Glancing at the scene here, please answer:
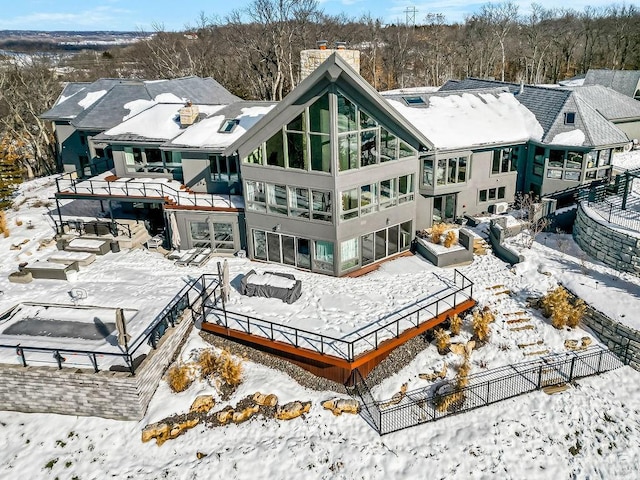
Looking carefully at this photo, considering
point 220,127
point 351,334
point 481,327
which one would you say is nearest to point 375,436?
point 351,334

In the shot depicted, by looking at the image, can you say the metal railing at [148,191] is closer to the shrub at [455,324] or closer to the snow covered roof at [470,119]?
the snow covered roof at [470,119]

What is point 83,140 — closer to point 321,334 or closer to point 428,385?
point 321,334

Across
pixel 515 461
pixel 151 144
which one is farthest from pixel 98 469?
pixel 151 144

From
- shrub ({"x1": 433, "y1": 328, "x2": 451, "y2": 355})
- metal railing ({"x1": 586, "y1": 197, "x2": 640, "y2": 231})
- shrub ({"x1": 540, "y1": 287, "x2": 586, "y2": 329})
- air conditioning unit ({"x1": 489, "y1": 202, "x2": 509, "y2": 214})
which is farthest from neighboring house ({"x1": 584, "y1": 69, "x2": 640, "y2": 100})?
shrub ({"x1": 433, "y1": 328, "x2": 451, "y2": 355})

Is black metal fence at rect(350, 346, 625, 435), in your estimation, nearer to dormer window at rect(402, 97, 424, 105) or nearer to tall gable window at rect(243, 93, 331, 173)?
tall gable window at rect(243, 93, 331, 173)

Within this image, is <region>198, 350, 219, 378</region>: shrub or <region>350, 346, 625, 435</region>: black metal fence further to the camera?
<region>198, 350, 219, 378</region>: shrub

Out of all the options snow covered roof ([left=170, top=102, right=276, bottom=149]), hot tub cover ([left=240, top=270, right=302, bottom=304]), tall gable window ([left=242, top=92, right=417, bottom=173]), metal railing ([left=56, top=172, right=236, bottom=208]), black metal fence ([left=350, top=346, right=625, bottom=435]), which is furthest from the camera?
snow covered roof ([left=170, top=102, right=276, bottom=149])

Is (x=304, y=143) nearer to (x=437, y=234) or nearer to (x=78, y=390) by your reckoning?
(x=437, y=234)

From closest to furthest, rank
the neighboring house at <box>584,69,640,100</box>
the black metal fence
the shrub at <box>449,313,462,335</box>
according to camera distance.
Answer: the black metal fence < the shrub at <box>449,313,462,335</box> < the neighboring house at <box>584,69,640,100</box>

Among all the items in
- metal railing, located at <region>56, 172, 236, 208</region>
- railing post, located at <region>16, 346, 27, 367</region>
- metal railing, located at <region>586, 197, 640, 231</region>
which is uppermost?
metal railing, located at <region>56, 172, 236, 208</region>
